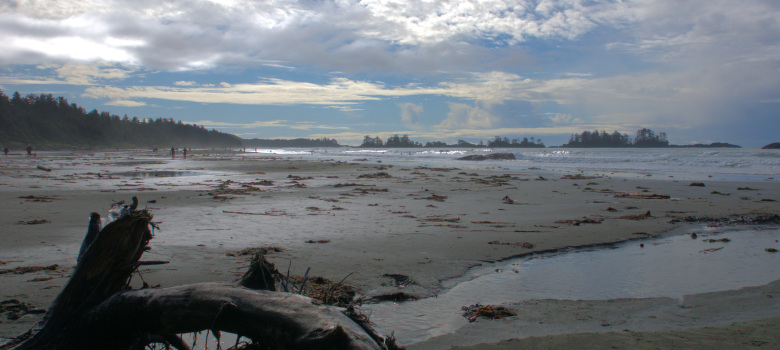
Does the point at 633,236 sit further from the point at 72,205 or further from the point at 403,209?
the point at 72,205

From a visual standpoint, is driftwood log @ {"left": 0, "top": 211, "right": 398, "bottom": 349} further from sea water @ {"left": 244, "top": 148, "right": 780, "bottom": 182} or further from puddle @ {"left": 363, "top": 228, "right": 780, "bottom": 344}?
sea water @ {"left": 244, "top": 148, "right": 780, "bottom": 182}

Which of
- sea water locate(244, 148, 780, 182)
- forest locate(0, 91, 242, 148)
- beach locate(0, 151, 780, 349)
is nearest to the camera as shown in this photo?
beach locate(0, 151, 780, 349)

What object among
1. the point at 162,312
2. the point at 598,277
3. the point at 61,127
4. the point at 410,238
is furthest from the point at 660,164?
the point at 61,127

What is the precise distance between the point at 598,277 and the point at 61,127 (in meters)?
127

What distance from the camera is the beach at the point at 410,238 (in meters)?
3.61

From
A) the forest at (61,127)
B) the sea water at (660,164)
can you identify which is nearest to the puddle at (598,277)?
the sea water at (660,164)

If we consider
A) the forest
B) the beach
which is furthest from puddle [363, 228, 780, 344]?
the forest

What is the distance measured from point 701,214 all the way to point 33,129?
117 m

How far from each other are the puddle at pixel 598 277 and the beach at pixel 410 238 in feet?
0.67

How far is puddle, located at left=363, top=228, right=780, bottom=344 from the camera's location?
3.83 meters

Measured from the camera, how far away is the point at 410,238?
695cm

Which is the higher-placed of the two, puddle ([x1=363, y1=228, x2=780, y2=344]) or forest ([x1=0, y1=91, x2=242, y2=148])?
forest ([x1=0, y1=91, x2=242, y2=148])

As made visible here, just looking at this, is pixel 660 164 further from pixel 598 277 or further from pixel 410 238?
pixel 598 277

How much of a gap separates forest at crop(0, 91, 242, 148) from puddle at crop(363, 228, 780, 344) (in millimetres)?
95030
